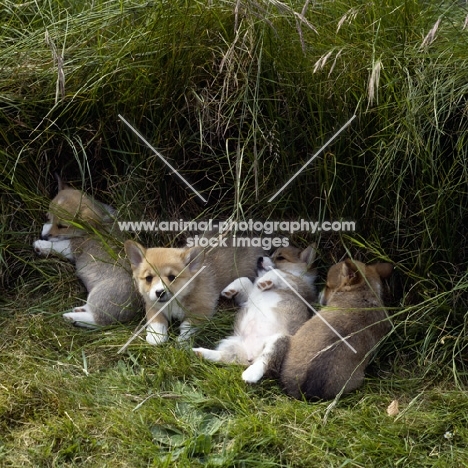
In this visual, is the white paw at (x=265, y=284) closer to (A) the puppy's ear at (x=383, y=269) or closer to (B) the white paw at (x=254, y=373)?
(A) the puppy's ear at (x=383, y=269)

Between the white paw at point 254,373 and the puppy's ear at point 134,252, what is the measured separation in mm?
1079

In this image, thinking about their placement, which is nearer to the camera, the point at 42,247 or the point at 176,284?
the point at 176,284

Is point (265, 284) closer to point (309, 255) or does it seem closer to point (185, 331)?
point (309, 255)

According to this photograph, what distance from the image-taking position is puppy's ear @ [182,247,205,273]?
5.15 m

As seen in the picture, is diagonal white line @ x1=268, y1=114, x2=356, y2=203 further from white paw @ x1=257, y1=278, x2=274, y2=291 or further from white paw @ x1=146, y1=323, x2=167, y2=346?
white paw @ x1=146, y1=323, x2=167, y2=346

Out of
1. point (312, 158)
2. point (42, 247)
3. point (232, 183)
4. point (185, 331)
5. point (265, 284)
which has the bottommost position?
point (185, 331)

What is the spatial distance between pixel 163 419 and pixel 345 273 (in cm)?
148

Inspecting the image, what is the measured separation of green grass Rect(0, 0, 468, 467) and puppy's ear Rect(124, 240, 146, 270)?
0.37 m

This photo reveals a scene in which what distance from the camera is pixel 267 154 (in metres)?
5.20

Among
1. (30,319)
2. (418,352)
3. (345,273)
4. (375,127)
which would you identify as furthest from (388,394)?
(30,319)

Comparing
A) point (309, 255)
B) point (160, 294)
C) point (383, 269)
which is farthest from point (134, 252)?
point (383, 269)

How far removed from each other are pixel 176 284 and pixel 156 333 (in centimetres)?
45

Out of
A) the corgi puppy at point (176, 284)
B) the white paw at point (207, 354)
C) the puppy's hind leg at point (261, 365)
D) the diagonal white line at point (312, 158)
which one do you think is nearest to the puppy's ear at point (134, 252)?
the corgi puppy at point (176, 284)

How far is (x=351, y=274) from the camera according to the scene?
16.2 feet
